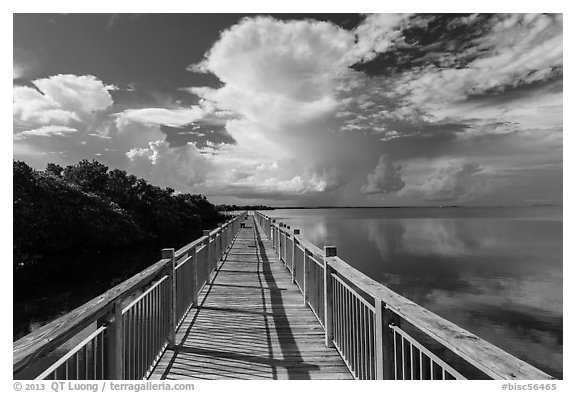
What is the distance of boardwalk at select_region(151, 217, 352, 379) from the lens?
4102 millimetres

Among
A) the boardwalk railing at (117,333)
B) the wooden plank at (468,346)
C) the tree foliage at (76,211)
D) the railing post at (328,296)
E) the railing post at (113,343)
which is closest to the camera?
the wooden plank at (468,346)

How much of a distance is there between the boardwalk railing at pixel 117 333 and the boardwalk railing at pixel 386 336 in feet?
6.21

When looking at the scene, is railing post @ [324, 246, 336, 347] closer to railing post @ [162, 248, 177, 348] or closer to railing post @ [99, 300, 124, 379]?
railing post @ [162, 248, 177, 348]

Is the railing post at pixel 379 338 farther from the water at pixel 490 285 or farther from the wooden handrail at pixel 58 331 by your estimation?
the water at pixel 490 285

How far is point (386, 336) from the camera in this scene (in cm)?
275

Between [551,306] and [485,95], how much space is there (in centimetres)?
2664

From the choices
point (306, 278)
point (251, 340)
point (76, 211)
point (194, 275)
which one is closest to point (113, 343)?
point (251, 340)

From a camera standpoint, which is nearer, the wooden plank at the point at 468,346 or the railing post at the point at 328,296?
the wooden plank at the point at 468,346

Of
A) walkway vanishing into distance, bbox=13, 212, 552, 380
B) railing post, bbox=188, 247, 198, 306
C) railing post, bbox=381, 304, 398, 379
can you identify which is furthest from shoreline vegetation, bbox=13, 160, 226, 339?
railing post, bbox=381, 304, 398, 379

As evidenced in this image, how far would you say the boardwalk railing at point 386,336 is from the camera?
1.72m

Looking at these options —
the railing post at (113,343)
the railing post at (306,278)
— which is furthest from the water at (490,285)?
the railing post at (113,343)

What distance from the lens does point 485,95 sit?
7.53 metres

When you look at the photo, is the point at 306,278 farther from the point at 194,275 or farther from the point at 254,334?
the point at 194,275

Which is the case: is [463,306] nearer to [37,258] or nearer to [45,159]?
[45,159]
